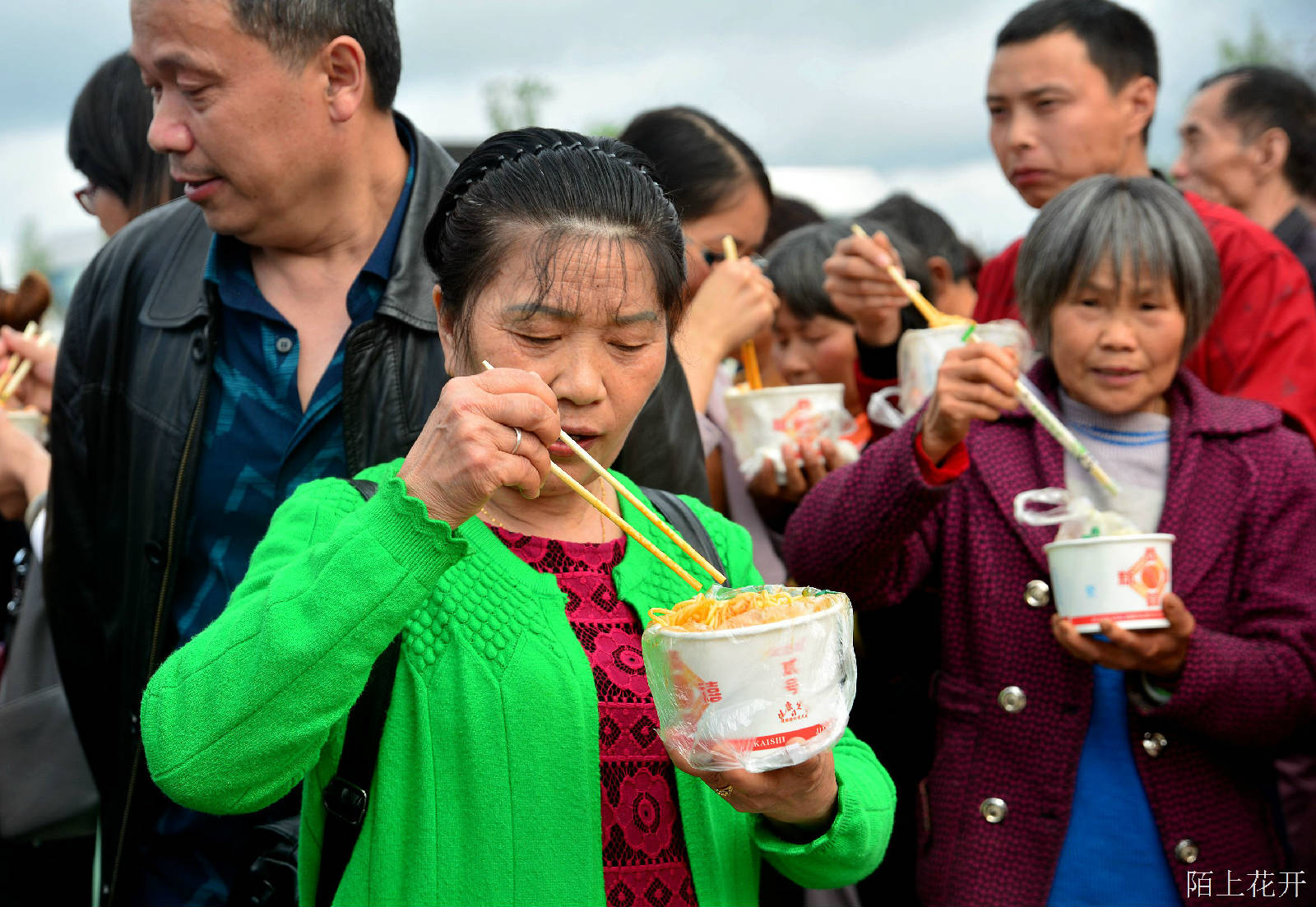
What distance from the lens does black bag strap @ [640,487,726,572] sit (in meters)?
2.30

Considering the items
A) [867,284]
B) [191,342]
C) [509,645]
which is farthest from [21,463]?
[867,284]

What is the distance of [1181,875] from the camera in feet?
9.01

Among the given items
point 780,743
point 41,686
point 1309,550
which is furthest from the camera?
point 41,686

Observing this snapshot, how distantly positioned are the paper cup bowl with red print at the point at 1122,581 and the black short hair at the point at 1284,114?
183 inches

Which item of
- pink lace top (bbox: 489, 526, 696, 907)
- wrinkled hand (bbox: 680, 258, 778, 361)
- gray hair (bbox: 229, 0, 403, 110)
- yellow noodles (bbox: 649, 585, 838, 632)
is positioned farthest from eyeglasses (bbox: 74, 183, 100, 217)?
yellow noodles (bbox: 649, 585, 838, 632)

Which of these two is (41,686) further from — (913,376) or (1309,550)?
(1309,550)

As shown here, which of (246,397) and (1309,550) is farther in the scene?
(1309,550)

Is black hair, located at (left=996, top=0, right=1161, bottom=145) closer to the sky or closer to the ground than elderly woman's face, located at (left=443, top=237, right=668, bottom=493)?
closer to the sky

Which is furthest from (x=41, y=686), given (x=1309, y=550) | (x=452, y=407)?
(x=1309, y=550)

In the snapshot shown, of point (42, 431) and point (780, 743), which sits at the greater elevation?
point (42, 431)

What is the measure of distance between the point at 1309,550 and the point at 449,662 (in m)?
2.08

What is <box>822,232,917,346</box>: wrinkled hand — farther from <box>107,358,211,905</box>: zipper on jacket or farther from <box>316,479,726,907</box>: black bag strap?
<box>316,479,726,907</box>: black bag strap

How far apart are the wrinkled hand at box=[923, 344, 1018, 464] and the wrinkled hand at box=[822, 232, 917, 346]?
2.99 feet

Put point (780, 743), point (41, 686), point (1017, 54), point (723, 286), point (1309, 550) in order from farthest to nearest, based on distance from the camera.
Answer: point (1017, 54) → point (723, 286) → point (41, 686) → point (1309, 550) → point (780, 743)
